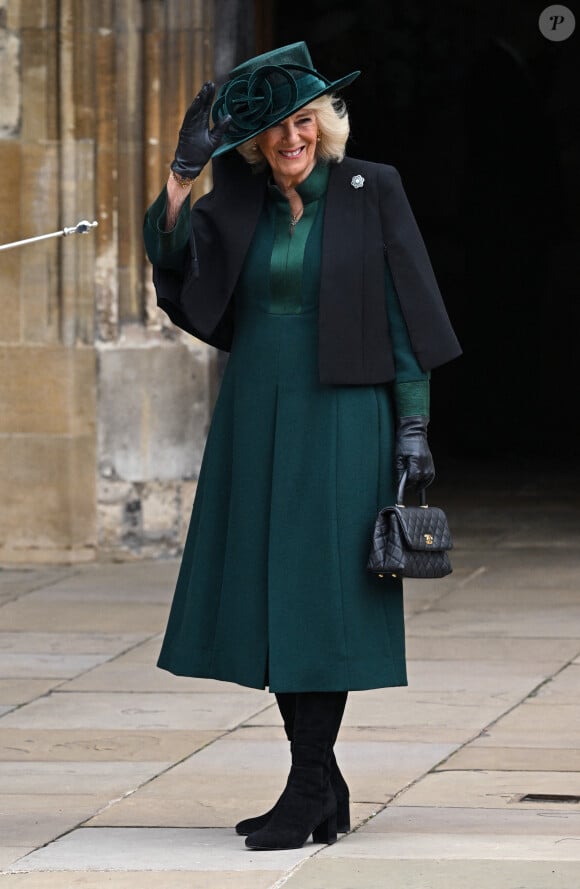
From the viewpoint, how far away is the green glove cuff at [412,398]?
495 cm

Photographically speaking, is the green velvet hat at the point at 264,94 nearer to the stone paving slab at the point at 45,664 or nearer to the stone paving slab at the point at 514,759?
the stone paving slab at the point at 514,759

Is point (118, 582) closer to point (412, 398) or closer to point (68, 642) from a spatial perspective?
point (68, 642)

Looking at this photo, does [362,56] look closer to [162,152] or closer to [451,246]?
[451,246]

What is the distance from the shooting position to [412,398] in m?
4.95

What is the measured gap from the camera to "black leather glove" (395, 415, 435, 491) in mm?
4906

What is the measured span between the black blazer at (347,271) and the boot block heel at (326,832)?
1009mm

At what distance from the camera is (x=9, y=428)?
10180 mm

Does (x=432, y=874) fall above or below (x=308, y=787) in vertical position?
below

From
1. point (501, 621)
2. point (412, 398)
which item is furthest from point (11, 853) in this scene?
point (501, 621)

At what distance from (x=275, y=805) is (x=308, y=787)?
186mm

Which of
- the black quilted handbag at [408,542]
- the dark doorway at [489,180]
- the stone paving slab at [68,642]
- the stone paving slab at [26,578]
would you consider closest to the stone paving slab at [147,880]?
the black quilted handbag at [408,542]

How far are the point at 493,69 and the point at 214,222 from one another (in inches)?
507

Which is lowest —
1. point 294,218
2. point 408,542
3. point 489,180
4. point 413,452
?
point 408,542

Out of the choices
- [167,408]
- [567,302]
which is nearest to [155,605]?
[167,408]
